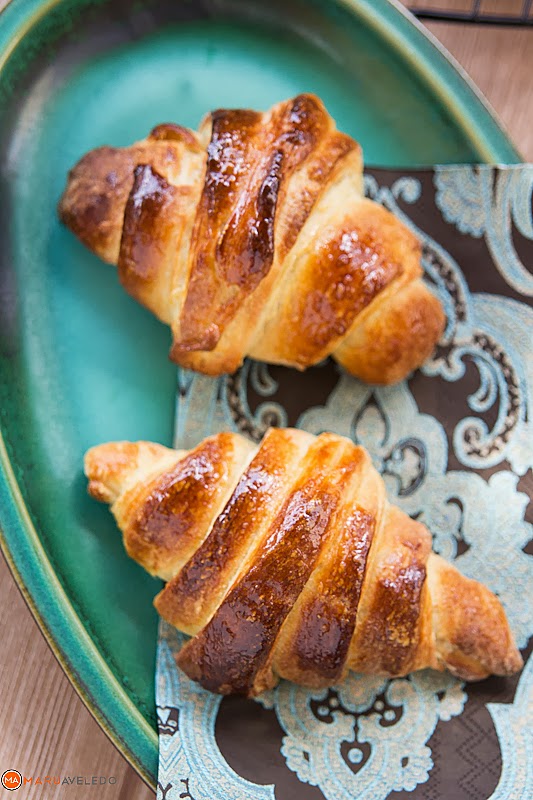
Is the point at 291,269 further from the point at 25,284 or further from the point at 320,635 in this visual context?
the point at 320,635

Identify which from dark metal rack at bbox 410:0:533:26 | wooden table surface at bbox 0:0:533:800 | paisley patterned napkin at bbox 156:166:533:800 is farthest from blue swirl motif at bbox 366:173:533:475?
wooden table surface at bbox 0:0:533:800

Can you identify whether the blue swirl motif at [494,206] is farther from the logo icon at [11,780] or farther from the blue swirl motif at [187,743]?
the logo icon at [11,780]

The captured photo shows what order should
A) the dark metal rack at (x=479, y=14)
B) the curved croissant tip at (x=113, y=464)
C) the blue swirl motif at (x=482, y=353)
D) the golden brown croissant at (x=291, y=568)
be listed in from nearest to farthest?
the golden brown croissant at (x=291, y=568)
the curved croissant tip at (x=113, y=464)
the blue swirl motif at (x=482, y=353)
the dark metal rack at (x=479, y=14)

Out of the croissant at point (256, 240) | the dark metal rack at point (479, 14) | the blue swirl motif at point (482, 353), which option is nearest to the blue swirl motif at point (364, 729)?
the blue swirl motif at point (482, 353)

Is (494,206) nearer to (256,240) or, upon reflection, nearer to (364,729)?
(256,240)

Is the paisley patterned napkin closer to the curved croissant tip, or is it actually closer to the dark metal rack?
the curved croissant tip

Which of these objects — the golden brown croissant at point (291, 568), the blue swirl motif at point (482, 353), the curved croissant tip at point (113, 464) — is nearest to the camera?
the golden brown croissant at point (291, 568)
